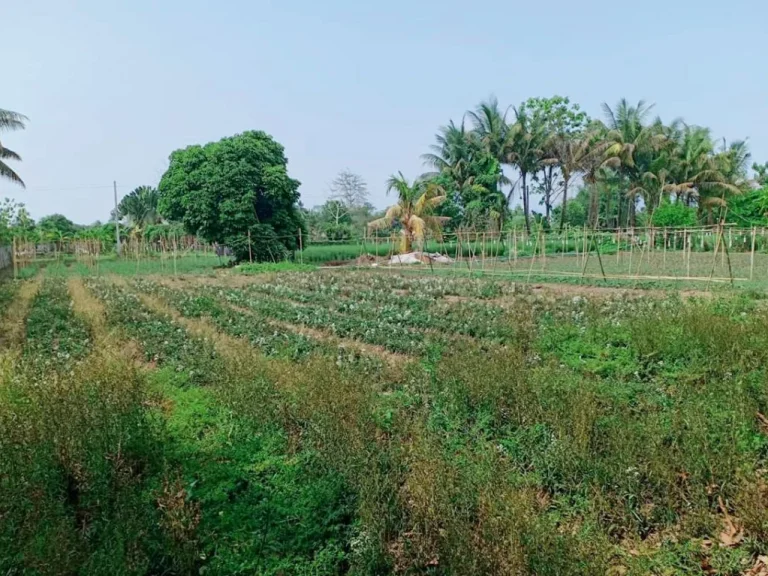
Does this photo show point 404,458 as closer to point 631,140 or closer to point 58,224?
point 631,140

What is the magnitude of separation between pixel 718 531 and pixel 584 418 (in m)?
1.21

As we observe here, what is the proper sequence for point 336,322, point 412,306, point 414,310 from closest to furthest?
point 336,322, point 414,310, point 412,306

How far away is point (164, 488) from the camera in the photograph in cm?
367

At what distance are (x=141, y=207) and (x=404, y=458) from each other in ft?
180

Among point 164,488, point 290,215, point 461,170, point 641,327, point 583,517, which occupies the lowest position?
point 583,517

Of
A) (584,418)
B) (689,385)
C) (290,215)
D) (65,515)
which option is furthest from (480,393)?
(290,215)

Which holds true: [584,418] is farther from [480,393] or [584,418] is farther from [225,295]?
[225,295]

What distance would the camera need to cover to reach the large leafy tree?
26.3 m

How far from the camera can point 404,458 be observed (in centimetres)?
404

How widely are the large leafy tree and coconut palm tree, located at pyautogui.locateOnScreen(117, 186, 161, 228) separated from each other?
25.3m

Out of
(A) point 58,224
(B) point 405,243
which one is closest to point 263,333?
(B) point 405,243

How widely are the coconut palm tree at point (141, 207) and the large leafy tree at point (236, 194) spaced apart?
83.1ft

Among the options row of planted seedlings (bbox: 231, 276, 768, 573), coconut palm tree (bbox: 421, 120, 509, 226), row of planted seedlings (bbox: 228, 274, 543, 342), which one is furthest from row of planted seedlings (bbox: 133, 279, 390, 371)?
coconut palm tree (bbox: 421, 120, 509, 226)

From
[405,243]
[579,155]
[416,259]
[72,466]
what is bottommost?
[72,466]
